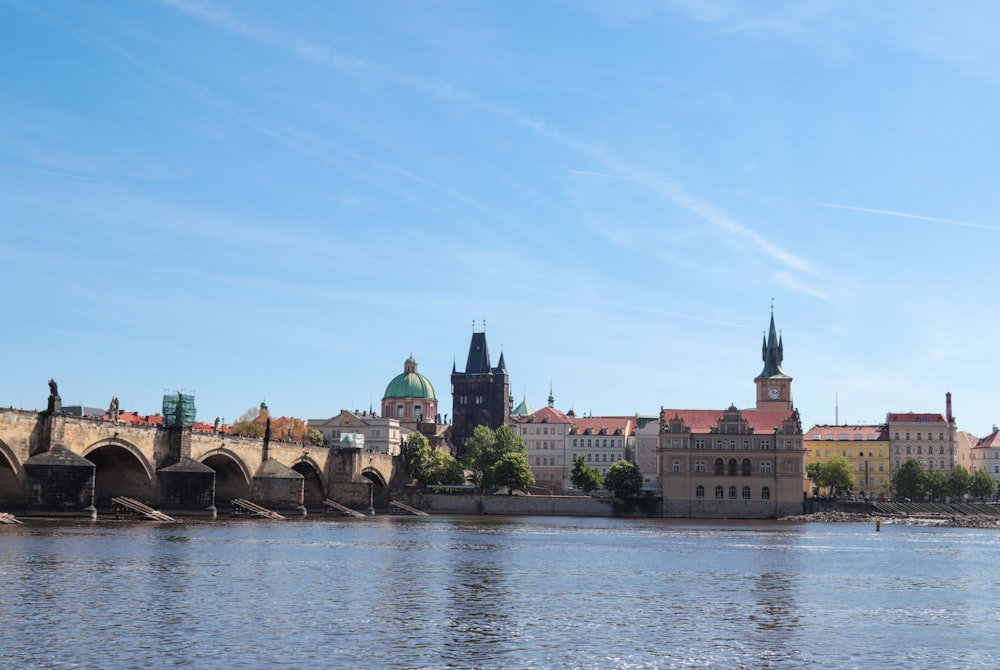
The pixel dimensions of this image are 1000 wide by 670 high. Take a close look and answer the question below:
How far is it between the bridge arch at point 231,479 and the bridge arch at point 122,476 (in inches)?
547

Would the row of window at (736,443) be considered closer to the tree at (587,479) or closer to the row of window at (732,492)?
the row of window at (732,492)

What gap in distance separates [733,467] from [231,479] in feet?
249

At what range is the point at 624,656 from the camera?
27.3 meters

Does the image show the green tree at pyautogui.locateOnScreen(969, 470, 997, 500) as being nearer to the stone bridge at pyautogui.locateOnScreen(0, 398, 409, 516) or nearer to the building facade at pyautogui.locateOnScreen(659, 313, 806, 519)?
the building facade at pyautogui.locateOnScreen(659, 313, 806, 519)

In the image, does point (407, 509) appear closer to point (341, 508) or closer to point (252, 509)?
point (341, 508)

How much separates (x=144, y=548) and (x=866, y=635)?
3507 cm

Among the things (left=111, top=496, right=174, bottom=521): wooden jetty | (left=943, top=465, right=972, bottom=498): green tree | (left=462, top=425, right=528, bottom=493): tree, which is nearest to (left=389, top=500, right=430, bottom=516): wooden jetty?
(left=462, top=425, right=528, bottom=493): tree

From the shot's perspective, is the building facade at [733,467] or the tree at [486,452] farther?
the tree at [486,452]

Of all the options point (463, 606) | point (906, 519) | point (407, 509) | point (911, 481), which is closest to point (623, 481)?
point (407, 509)

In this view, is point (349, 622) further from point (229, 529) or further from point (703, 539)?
point (703, 539)

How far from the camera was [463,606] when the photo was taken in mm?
36250

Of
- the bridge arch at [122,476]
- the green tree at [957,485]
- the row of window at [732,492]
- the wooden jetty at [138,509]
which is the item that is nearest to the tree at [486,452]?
the row of window at [732,492]

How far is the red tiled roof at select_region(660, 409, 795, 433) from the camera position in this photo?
158m

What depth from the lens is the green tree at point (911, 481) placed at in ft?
542
